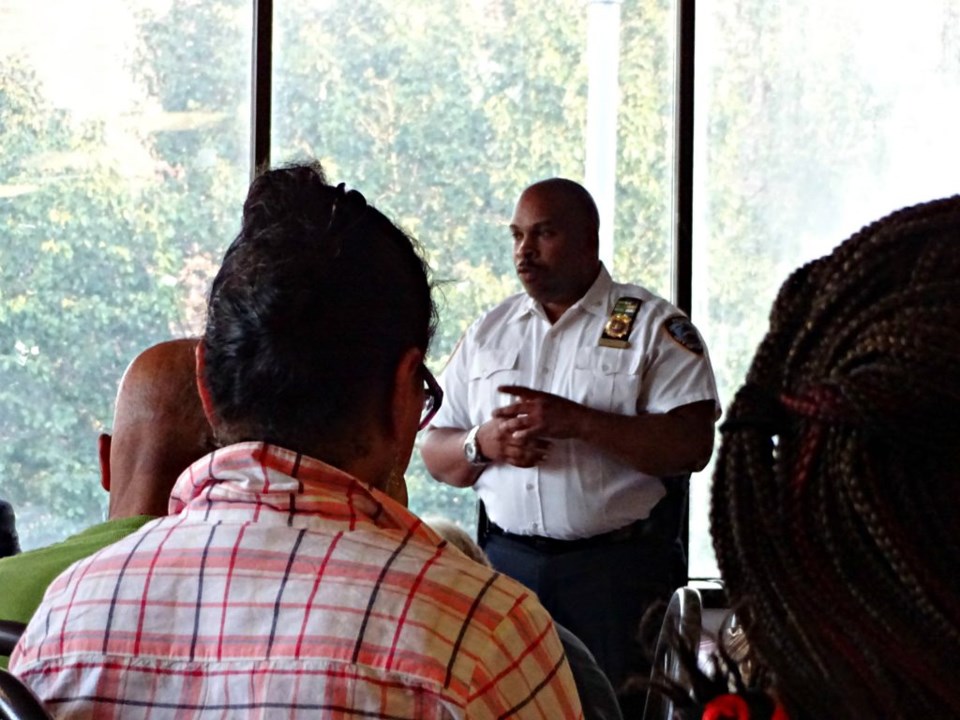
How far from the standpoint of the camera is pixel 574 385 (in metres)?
3.33

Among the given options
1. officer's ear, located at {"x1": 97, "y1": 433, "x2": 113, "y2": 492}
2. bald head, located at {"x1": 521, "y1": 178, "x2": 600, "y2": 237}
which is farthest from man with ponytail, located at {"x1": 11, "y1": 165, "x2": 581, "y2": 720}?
bald head, located at {"x1": 521, "y1": 178, "x2": 600, "y2": 237}

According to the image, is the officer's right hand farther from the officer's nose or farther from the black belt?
the officer's nose

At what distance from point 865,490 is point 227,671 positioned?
2.05 feet

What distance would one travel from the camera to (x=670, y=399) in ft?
10.6

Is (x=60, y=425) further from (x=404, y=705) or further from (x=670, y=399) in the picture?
(x=404, y=705)

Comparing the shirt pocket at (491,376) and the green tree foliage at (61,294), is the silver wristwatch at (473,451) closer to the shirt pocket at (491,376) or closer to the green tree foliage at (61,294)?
the shirt pocket at (491,376)

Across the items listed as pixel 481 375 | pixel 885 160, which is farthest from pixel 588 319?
pixel 885 160

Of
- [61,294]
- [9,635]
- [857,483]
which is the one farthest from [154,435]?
[61,294]

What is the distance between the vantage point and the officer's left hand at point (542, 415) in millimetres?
3107

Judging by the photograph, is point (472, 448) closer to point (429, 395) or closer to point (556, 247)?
point (556, 247)

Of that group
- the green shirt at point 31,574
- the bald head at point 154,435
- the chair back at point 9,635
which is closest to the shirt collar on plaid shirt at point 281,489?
the chair back at point 9,635

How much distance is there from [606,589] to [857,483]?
258 cm

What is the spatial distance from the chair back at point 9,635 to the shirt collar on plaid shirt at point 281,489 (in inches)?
11.2

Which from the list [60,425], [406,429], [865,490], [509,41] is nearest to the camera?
[865,490]
